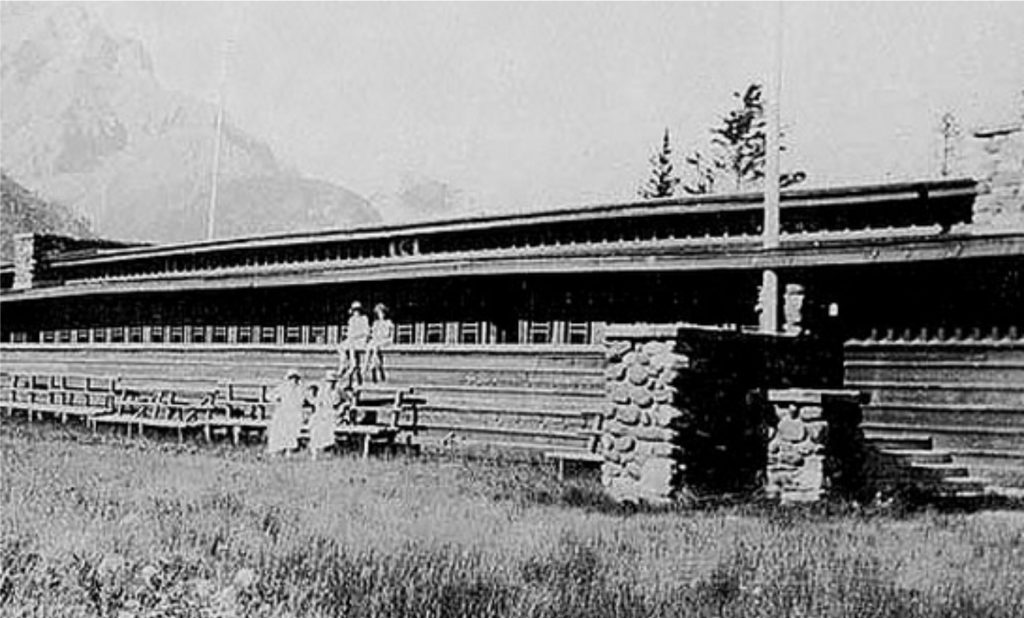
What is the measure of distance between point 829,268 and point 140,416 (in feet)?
45.0

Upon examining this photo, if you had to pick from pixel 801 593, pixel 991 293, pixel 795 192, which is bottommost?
pixel 801 593

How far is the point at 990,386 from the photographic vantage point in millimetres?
18391

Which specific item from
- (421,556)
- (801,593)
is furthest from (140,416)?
(801,593)

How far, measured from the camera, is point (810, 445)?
15.6 meters

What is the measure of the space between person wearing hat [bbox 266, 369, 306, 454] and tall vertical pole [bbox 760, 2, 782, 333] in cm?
753

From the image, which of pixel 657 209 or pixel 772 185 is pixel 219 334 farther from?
pixel 772 185

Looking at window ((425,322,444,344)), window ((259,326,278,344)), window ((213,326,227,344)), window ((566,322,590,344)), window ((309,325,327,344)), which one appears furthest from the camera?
window ((213,326,227,344))

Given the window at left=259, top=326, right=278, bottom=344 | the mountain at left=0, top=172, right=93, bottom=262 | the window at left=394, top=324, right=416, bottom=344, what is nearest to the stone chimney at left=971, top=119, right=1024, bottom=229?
the window at left=394, top=324, right=416, bottom=344

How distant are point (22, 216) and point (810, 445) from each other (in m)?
110

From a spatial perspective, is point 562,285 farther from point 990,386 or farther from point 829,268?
point 990,386

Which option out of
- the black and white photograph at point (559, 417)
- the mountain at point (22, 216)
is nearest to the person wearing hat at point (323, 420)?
the black and white photograph at point (559, 417)

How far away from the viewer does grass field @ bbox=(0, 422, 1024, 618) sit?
8141mm

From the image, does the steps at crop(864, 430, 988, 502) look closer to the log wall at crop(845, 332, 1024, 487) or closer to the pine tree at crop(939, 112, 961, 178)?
the log wall at crop(845, 332, 1024, 487)

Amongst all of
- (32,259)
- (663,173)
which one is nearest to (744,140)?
(663,173)
